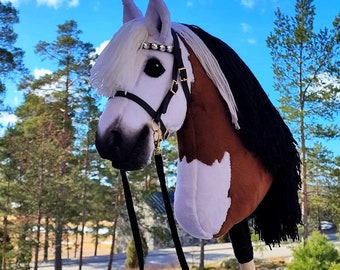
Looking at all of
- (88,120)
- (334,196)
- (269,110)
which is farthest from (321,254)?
(88,120)

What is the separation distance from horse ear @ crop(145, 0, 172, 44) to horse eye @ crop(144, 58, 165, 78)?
0.19 ft

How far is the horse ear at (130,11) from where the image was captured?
1138 millimetres

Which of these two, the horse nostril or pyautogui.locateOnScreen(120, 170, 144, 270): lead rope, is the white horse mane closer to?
the horse nostril

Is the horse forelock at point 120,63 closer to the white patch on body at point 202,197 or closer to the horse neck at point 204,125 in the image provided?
the horse neck at point 204,125

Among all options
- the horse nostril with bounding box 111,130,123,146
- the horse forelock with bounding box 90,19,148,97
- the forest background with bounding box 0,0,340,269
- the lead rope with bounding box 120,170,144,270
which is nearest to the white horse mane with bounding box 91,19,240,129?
Result: the horse forelock with bounding box 90,19,148,97

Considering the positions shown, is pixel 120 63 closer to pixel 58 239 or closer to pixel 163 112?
pixel 163 112

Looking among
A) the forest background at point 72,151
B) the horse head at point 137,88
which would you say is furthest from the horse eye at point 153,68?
the forest background at point 72,151

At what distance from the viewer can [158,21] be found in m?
1.03

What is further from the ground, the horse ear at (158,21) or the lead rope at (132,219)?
the horse ear at (158,21)

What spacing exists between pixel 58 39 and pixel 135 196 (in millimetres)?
5536

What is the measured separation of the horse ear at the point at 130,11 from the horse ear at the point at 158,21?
118 millimetres

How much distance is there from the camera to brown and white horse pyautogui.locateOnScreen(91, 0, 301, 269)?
0.96 meters

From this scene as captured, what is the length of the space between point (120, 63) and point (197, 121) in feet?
0.86

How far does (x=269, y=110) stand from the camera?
1.25 meters
